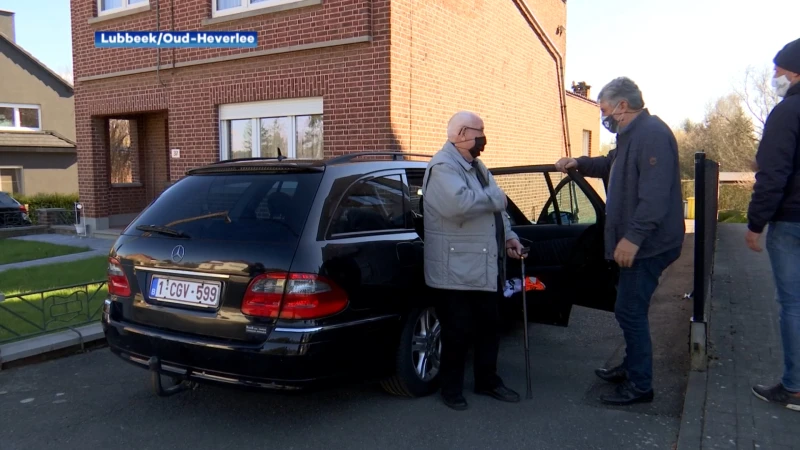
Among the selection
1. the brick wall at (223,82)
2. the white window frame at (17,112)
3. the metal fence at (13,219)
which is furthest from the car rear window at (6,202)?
the white window frame at (17,112)

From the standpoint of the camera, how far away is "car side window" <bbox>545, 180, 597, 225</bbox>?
5.38 m

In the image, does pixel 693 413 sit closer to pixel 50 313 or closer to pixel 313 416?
pixel 313 416

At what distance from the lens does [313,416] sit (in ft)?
13.5

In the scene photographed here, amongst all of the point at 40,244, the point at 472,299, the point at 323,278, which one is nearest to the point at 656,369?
the point at 472,299

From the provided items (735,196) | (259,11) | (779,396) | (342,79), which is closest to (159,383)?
(779,396)

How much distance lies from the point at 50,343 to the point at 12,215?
43.6 feet

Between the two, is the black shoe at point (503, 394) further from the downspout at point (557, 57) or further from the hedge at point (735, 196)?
the hedge at point (735, 196)

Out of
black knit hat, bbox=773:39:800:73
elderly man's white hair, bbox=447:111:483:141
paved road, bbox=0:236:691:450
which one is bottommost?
paved road, bbox=0:236:691:450

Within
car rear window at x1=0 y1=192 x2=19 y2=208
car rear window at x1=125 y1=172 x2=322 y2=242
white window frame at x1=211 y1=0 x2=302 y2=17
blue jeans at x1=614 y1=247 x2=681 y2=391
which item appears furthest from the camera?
car rear window at x1=0 y1=192 x2=19 y2=208

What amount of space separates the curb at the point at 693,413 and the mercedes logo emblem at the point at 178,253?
297 centimetres

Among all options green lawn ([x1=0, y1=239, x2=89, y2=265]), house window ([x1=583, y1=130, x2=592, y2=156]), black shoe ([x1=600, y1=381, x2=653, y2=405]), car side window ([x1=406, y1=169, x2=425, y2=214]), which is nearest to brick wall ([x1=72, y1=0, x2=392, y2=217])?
green lawn ([x1=0, y1=239, x2=89, y2=265])

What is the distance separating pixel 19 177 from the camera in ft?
88.7

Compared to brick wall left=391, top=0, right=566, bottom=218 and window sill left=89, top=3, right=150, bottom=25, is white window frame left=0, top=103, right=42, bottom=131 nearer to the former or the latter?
window sill left=89, top=3, right=150, bottom=25

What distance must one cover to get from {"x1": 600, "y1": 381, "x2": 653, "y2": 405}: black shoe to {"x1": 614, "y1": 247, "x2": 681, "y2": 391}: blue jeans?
3 centimetres
